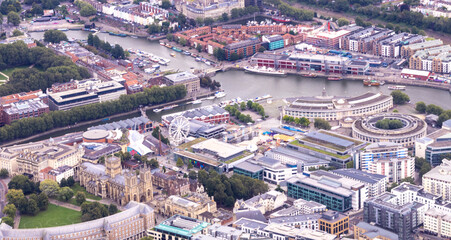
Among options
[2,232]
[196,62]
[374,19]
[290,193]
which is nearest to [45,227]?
[2,232]

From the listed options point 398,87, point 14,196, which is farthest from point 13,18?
point 14,196

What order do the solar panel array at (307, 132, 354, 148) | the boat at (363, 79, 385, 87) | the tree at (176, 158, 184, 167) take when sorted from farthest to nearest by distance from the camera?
the boat at (363, 79, 385, 87) → the tree at (176, 158, 184, 167) → the solar panel array at (307, 132, 354, 148)

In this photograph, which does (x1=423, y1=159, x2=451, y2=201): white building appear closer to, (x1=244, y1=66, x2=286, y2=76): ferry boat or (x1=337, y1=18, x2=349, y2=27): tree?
(x1=244, y1=66, x2=286, y2=76): ferry boat

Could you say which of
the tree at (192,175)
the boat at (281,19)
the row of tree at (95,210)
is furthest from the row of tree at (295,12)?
the row of tree at (95,210)

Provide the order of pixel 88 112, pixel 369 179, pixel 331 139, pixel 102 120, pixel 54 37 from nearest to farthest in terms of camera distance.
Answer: pixel 369 179
pixel 331 139
pixel 88 112
pixel 102 120
pixel 54 37

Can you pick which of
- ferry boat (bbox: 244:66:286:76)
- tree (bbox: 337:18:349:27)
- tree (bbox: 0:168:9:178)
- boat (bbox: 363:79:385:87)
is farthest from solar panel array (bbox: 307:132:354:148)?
tree (bbox: 337:18:349:27)

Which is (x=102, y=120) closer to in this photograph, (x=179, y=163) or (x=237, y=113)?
(x=237, y=113)
